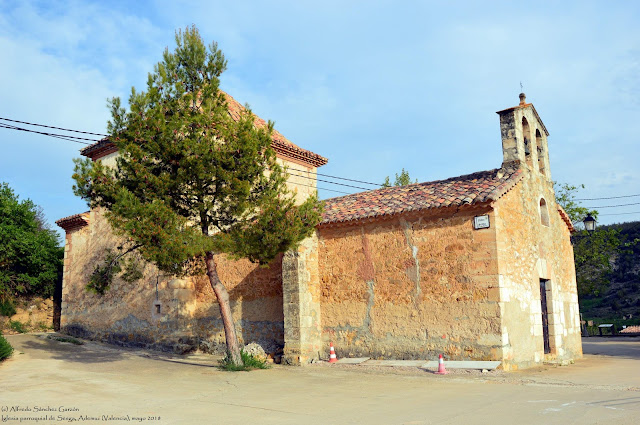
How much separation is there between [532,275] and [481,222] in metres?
2.65

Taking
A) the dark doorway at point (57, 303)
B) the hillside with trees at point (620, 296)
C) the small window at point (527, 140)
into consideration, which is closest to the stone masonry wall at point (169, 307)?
Answer: the dark doorway at point (57, 303)

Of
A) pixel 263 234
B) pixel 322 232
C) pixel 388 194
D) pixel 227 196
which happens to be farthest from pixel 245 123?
pixel 388 194

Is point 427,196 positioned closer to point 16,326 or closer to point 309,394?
point 309,394

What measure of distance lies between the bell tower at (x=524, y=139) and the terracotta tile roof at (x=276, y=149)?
7178 mm

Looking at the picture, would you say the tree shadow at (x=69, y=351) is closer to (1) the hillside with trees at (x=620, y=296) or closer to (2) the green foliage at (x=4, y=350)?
(2) the green foliage at (x=4, y=350)

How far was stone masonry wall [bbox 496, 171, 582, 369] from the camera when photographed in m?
11.7

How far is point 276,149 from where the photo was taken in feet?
58.6

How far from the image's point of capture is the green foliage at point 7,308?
19516mm

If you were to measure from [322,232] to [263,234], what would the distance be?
3.48m

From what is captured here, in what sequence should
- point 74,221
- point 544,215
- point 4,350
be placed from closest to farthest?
1. point 4,350
2. point 544,215
3. point 74,221

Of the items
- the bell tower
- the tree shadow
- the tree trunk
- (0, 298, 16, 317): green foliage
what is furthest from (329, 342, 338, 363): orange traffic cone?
(0, 298, 16, 317): green foliage

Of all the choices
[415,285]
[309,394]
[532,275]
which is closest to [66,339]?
[309,394]

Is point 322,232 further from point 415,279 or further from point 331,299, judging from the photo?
point 415,279

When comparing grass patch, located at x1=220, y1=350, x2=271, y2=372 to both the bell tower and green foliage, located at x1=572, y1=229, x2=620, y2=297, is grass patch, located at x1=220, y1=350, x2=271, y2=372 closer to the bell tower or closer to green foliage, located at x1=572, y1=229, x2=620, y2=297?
the bell tower
